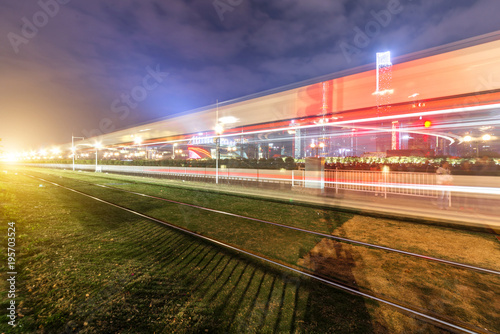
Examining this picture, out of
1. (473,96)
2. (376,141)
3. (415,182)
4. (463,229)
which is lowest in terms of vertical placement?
(463,229)

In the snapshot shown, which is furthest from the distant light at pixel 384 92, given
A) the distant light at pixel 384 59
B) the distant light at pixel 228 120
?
the distant light at pixel 228 120

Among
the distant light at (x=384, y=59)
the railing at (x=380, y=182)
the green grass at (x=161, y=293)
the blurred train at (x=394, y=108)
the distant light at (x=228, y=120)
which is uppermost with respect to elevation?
the distant light at (x=384, y=59)

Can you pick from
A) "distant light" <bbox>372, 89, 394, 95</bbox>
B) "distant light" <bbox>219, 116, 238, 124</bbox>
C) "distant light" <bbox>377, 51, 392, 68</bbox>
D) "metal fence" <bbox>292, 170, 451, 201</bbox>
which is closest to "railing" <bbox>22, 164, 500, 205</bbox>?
"metal fence" <bbox>292, 170, 451, 201</bbox>

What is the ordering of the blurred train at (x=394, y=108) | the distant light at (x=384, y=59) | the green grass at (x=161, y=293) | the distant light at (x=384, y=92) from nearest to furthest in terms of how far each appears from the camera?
1. the green grass at (x=161, y=293)
2. the blurred train at (x=394, y=108)
3. the distant light at (x=384, y=59)
4. the distant light at (x=384, y=92)

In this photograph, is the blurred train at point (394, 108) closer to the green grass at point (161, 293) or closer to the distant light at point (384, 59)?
the distant light at point (384, 59)

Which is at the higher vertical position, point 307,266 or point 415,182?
point 415,182

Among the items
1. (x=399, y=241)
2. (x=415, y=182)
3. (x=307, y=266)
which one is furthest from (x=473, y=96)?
(x=307, y=266)

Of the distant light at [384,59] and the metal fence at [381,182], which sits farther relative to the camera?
the metal fence at [381,182]

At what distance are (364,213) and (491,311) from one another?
17.6 ft

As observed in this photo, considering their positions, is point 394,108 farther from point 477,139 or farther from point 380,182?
point 477,139

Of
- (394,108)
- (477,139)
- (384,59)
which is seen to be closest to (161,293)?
(384,59)

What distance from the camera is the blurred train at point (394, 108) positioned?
791 cm

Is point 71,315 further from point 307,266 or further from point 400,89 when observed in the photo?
point 400,89

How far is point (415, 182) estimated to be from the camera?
10.5m
